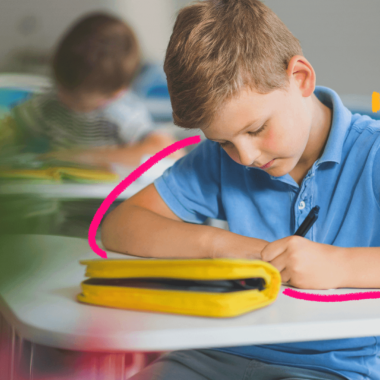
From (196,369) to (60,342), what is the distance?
30cm

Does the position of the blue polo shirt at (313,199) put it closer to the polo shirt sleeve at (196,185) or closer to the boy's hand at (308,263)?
the polo shirt sleeve at (196,185)

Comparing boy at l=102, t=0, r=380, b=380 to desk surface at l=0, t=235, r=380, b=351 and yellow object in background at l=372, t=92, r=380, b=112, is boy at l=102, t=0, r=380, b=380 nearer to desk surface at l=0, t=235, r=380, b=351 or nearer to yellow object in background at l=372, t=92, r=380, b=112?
desk surface at l=0, t=235, r=380, b=351

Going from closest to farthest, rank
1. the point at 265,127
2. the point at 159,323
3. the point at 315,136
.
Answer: the point at 159,323, the point at 265,127, the point at 315,136

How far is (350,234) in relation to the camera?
611 millimetres

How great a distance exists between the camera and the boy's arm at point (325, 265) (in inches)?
17.2

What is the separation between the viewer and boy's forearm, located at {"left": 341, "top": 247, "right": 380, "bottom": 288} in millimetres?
443

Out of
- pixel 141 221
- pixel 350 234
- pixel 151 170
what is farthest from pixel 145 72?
pixel 350 234

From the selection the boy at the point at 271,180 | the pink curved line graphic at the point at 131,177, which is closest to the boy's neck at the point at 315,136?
the boy at the point at 271,180

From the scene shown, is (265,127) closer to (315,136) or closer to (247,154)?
(247,154)

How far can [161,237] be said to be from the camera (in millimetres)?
596

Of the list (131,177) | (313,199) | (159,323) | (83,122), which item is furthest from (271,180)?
(83,122)

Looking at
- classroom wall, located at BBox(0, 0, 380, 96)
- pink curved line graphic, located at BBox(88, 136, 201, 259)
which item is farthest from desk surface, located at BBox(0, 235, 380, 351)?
classroom wall, located at BBox(0, 0, 380, 96)

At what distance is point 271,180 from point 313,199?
0.09 m

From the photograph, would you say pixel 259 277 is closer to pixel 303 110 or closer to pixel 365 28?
pixel 303 110
